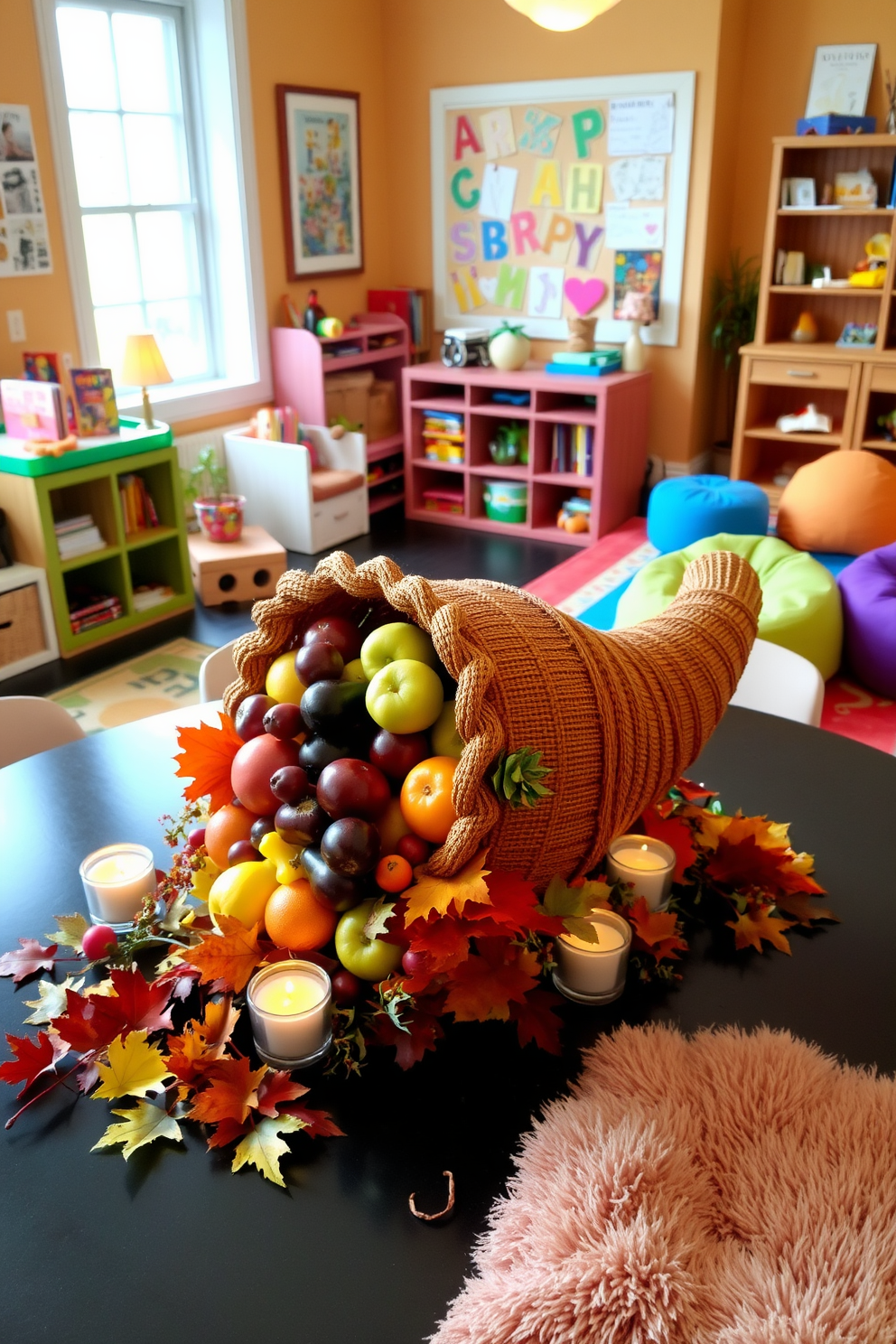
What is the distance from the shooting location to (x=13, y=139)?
11.5 ft

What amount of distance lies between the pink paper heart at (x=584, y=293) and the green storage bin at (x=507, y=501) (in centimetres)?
94

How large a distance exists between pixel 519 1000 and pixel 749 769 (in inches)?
23.0

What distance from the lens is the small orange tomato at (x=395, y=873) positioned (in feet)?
2.82

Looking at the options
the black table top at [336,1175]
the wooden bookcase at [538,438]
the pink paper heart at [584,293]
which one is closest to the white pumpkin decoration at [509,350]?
the wooden bookcase at [538,438]

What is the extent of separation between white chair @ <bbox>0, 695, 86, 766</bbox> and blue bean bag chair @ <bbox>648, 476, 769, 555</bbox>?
2526mm

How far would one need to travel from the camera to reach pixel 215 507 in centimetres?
401

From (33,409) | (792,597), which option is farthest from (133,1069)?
(33,409)

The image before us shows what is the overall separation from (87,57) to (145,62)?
1.08 feet

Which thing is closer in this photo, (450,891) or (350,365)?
(450,891)

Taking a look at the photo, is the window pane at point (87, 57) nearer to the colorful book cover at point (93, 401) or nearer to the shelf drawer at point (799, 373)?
the colorful book cover at point (93, 401)

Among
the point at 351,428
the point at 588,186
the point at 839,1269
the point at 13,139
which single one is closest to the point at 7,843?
the point at 839,1269

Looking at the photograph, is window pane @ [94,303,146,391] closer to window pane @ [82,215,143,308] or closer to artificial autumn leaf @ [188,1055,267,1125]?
window pane @ [82,215,143,308]

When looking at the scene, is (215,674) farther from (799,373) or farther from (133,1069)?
(799,373)

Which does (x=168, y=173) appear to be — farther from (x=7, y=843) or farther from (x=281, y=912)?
(x=281, y=912)
